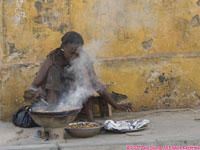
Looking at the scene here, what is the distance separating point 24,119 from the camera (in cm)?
551

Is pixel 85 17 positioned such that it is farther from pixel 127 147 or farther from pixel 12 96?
pixel 127 147

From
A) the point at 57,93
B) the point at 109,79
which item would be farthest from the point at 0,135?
the point at 109,79

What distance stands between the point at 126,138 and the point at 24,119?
1783 mm

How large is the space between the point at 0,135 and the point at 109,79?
2142 millimetres

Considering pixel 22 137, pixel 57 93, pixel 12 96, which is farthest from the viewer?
pixel 12 96

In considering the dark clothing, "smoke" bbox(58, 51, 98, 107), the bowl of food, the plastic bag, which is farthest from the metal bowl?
the plastic bag

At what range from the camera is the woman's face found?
17.2 ft

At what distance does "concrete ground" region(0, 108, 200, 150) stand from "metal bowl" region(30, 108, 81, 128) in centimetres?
21

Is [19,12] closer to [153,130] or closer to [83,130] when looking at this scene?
[83,130]

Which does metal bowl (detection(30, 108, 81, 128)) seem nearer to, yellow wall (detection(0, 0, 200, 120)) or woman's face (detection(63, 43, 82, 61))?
woman's face (detection(63, 43, 82, 61))

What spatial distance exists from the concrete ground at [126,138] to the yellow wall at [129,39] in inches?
27.0

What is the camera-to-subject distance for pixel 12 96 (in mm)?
6180

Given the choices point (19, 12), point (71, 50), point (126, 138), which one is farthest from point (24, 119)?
point (19, 12)

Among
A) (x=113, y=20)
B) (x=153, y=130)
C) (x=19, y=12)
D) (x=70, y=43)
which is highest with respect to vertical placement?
(x=19, y=12)
